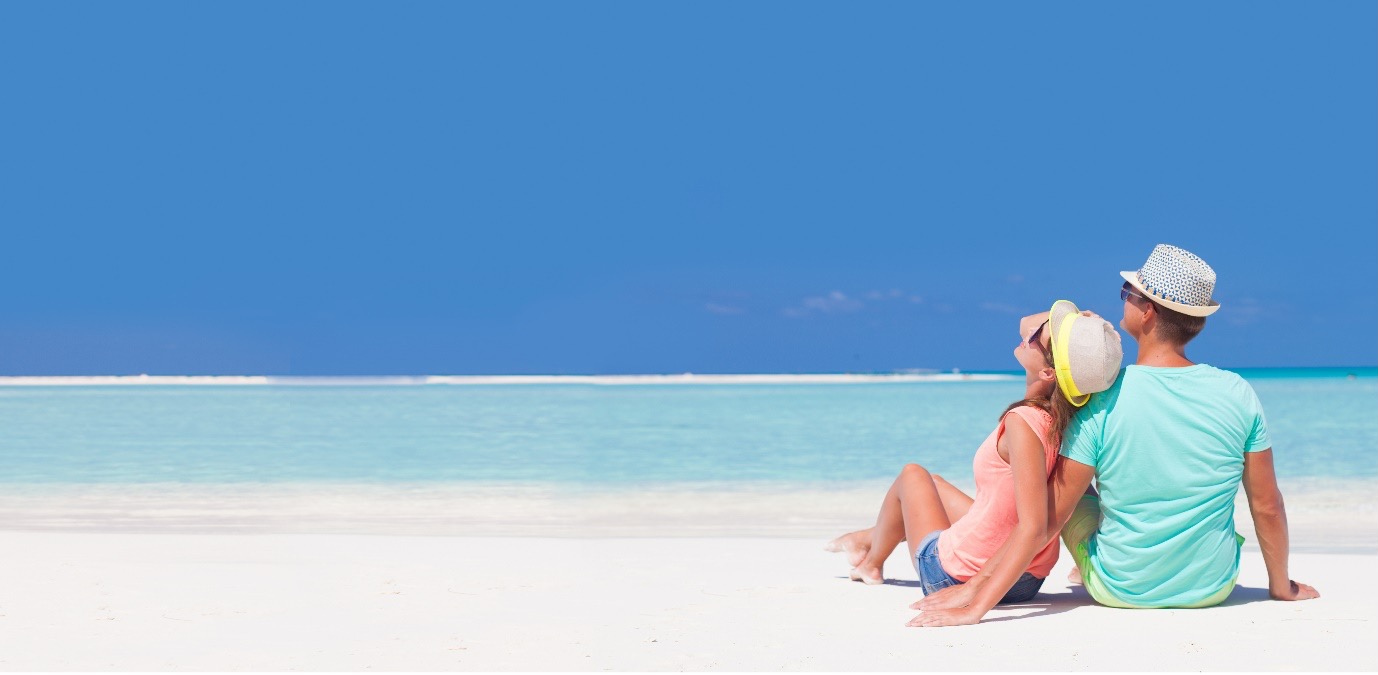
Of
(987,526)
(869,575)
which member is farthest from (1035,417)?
(869,575)

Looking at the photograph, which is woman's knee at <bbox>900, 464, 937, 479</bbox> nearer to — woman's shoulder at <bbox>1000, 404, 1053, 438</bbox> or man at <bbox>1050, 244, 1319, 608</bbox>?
man at <bbox>1050, 244, 1319, 608</bbox>

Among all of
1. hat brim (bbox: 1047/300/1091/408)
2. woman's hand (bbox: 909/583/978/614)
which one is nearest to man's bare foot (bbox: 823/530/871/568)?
woman's hand (bbox: 909/583/978/614)

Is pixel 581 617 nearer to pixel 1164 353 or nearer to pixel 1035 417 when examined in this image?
pixel 1035 417

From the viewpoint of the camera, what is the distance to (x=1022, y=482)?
3.24 metres

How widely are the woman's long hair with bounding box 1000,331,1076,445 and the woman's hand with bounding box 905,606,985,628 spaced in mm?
578

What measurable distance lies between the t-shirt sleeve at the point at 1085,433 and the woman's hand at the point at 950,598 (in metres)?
0.51

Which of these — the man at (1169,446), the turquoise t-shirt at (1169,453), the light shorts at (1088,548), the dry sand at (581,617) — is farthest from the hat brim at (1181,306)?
the dry sand at (581,617)

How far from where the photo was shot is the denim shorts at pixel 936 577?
368cm

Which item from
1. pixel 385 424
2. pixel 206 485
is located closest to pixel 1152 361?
pixel 206 485

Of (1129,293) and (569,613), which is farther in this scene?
(569,613)

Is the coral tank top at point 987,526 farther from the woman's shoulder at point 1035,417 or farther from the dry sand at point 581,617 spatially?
the dry sand at point 581,617

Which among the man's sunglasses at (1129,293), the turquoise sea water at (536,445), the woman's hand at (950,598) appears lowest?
Result: the woman's hand at (950,598)

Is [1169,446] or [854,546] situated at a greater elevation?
[854,546]

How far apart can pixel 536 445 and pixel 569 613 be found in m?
9.14
